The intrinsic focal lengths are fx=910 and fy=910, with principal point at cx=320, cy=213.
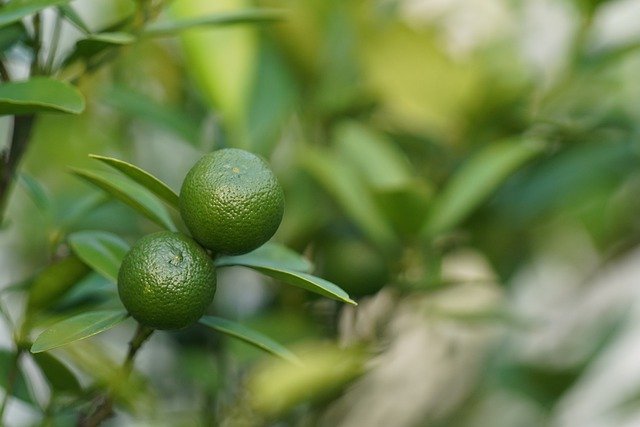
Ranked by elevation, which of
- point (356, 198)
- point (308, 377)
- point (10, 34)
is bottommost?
point (308, 377)

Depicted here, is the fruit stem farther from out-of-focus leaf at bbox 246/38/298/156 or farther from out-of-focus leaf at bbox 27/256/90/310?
out-of-focus leaf at bbox 246/38/298/156

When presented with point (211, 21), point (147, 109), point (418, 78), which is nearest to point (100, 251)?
point (211, 21)

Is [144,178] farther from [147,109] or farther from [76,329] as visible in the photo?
[147,109]

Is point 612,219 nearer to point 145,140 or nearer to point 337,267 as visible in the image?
point 337,267

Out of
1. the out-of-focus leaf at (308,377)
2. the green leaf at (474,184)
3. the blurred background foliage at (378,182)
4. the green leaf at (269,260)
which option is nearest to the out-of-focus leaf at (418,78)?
the blurred background foliage at (378,182)

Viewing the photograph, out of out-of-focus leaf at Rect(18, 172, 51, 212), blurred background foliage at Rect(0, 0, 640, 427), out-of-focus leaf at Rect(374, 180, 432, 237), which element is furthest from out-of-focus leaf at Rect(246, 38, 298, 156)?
out-of-focus leaf at Rect(18, 172, 51, 212)

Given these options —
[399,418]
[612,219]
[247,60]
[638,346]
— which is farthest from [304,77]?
[638,346]
